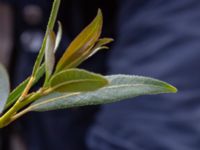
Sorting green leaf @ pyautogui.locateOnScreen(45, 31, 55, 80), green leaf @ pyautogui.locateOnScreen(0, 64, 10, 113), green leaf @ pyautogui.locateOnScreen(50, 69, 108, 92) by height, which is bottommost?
green leaf @ pyautogui.locateOnScreen(0, 64, 10, 113)

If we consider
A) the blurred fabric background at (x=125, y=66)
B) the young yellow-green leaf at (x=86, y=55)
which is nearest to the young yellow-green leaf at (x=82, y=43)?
the young yellow-green leaf at (x=86, y=55)

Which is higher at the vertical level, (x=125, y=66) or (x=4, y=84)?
(x=125, y=66)

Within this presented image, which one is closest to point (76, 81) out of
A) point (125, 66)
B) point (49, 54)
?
point (49, 54)

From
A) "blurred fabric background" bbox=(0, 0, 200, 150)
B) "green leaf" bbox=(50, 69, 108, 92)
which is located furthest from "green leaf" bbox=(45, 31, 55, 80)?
"blurred fabric background" bbox=(0, 0, 200, 150)

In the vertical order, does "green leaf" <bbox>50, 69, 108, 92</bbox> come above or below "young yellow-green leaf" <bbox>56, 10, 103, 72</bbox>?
below

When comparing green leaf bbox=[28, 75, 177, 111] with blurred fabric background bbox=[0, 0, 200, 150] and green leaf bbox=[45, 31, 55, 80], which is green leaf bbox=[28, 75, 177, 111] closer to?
green leaf bbox=[45, 31, 55, 80]

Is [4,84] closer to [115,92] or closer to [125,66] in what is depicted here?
[115,92]


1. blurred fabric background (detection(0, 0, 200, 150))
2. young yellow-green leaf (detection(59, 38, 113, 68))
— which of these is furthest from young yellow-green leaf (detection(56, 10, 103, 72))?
blurred fabric background (detection(0, 0, 200, 150))

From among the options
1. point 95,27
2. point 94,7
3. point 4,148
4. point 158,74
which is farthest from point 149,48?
point 95,27

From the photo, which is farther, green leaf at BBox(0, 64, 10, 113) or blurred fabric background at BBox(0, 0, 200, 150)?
blurred fabric background at BBox(0, 0, 200, 150)
